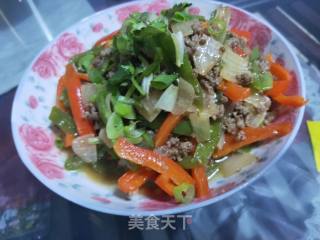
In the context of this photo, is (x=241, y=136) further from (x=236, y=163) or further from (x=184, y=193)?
(x=184, y=193)

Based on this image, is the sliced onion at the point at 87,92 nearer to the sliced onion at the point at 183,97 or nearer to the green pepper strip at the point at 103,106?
the green pepper strip at the point at 103,106

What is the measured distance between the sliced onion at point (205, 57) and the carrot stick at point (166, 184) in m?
0.31

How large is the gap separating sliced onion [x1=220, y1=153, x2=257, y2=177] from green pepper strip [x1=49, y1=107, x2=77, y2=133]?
0.48 m

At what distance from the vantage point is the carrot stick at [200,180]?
39.6 inches

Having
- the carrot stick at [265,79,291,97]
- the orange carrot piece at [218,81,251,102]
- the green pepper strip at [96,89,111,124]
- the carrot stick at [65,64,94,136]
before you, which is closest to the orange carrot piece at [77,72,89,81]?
the carrot stick at [65,64,94,136]

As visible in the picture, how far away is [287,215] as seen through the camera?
1154 mm

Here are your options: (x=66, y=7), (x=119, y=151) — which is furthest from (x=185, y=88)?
(x=66, y=7)

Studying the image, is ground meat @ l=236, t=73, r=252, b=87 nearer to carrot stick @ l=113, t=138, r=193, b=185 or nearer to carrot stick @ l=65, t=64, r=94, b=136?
carrot stick @ l=113, t=138, r=193, b=185

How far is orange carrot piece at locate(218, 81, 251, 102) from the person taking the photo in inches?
43.5

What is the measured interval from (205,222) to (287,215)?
0.80ft

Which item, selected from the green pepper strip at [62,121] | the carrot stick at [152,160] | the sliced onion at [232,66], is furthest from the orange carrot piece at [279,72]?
the green pepper strip at [62,121]

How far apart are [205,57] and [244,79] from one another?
135 mm

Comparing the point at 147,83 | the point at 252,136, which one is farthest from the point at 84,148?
the point at 252,136

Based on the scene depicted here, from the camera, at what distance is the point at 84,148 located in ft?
3.80
